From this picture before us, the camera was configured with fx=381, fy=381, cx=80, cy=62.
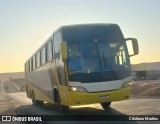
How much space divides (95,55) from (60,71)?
1.90 meters

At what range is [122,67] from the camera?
15.8m

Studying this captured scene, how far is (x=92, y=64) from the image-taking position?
15430mm

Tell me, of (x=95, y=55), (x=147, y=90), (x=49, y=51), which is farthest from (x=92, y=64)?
(x=147, y=90)

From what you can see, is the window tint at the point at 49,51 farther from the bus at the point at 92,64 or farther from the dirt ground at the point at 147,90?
the dirt ground at the point at 147,90

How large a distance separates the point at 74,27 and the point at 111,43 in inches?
71.1

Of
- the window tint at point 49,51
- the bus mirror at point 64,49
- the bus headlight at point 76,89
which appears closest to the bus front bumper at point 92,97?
the bus headlight at point 76,89

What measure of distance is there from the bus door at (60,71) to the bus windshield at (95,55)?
0.52m

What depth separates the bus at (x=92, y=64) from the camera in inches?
597

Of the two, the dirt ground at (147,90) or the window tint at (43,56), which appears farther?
the dirt ground at (147,90)

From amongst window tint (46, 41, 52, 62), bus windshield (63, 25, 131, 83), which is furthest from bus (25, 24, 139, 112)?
window tint (46, 41, 52, 62)

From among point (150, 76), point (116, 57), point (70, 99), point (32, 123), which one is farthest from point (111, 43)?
point (150, 76)

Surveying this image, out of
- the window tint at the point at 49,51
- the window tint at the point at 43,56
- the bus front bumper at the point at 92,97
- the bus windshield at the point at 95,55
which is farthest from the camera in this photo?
the window tint at the point at 43,56

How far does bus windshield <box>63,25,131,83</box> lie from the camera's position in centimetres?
1535

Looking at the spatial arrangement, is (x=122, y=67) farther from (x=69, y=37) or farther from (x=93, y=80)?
(x=69, y=37)
